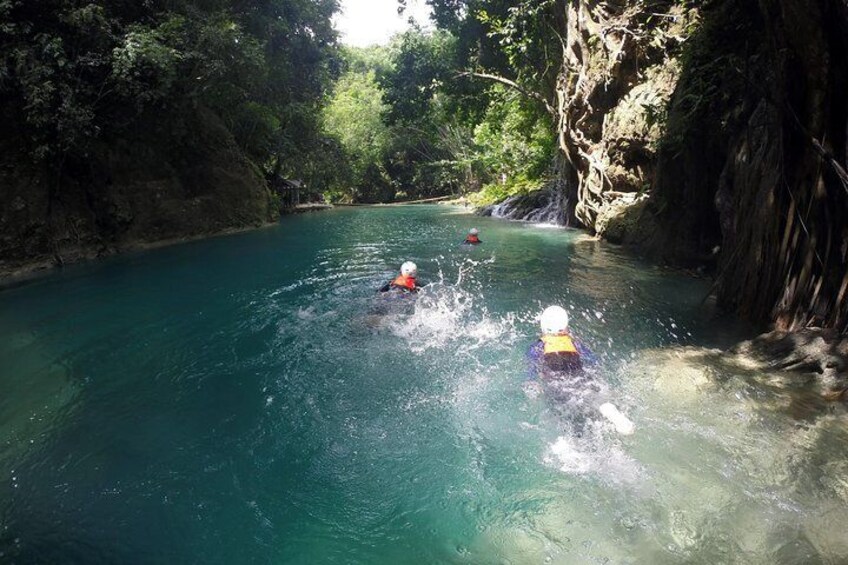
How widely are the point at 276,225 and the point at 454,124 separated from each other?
23.7m

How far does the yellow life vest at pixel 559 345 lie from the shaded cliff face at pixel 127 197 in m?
14.2

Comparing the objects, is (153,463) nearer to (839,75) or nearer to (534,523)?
(534,523)

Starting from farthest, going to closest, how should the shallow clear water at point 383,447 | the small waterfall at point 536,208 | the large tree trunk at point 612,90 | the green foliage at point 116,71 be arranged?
the small waterfall at point 536,208 → the large tree trunk at point 612,90 → the green foliage at point 116,71 → the shallow clear water at point 383,447

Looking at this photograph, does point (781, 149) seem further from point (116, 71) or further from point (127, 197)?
point (127, 197)

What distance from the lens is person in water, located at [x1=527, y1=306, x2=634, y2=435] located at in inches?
219

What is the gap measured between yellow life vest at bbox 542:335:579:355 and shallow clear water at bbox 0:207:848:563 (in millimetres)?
633

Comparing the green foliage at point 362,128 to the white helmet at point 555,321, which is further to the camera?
the green foliage at point 362,128

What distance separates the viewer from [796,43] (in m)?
5.98

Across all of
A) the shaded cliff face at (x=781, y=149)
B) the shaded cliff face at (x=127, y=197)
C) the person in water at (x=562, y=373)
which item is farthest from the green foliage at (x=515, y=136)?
the person in water at (x=562, y=373)

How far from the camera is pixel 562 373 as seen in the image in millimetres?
5719

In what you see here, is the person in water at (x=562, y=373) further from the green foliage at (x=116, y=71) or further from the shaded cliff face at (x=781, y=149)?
the green foliage at (x=116, y=71)

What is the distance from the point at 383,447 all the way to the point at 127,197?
16576 mm

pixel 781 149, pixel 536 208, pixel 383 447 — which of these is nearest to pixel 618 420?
pixel 383 447

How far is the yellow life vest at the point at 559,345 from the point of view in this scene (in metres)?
5.61
